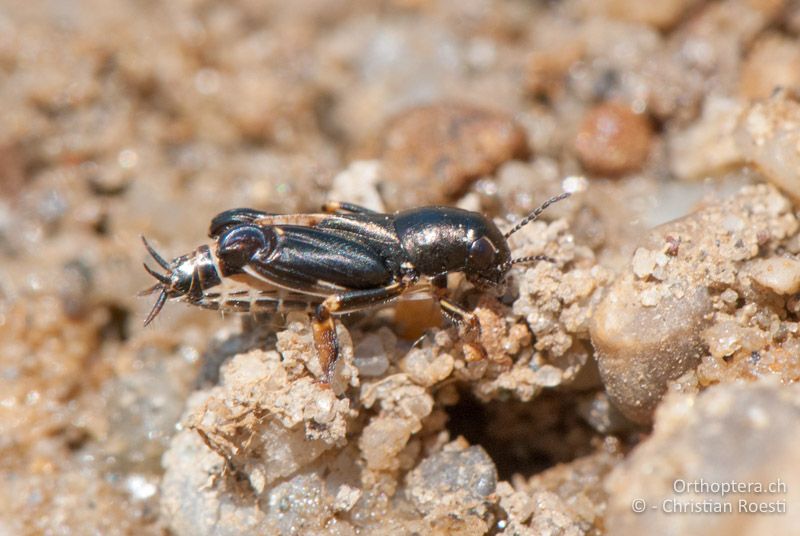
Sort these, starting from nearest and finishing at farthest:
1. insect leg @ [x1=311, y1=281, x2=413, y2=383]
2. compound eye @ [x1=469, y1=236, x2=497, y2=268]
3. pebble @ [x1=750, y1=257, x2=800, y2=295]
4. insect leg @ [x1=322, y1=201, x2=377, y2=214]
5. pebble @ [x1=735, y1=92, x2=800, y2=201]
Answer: pebble @ [x1=750, y1=257, x2=800, y2=295] < insect leg @ [x1=311, y1=281, x2=413, y2=383] < compound eye @ [x1=469, y1=236, x2=497, y2=268] < pebble @ [x1=735, y1=92, x2=800, y2=201] < insect leg @ [x1=322, y1=201, x2=377, y2=214]

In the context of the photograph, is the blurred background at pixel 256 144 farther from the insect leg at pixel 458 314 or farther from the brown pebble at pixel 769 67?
the insect leg at pixel 458 314

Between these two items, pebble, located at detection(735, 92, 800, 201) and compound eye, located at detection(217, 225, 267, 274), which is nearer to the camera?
compound eye, located at detection(217, 225, 267, 274)

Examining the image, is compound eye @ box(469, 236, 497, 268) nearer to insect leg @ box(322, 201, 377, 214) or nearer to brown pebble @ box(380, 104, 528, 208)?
insect leg @ box(322, 201, 377, 214)

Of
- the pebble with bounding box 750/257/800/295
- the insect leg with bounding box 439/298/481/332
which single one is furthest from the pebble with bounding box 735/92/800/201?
the insect leg with bounding box 439/298/481/332

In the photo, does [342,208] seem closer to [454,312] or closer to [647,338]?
[454,312]

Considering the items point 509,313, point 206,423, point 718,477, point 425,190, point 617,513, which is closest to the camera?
point 718,477

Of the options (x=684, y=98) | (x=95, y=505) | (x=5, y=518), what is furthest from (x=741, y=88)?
(x=5, y=518)

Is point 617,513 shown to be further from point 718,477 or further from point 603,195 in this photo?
point 603,195
